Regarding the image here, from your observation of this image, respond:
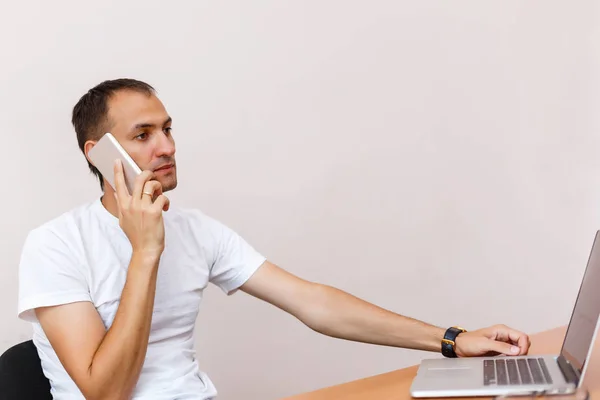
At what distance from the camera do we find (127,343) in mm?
1414

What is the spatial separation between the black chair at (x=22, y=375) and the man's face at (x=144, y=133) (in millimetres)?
470

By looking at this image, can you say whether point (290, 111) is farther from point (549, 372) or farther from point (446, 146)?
point (549, 372)

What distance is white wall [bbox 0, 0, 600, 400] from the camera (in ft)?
7.03

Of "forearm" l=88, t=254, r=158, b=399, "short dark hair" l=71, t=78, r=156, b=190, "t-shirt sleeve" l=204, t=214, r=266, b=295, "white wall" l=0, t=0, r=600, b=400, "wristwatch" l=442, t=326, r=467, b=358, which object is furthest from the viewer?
"white wall" l=0, t=0, r=600, b=400

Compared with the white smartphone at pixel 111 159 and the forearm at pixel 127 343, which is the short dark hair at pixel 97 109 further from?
the forearm at pixel 127 343

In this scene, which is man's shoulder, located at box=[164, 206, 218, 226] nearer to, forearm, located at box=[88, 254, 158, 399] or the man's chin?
the man's chin

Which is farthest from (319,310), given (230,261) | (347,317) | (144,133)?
(144,133)

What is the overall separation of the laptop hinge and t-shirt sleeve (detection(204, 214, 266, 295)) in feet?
2.59

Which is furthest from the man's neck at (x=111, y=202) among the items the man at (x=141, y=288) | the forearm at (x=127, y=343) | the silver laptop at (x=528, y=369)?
the silver laptop at (x=528, y=369)

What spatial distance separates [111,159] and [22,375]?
0.50 m

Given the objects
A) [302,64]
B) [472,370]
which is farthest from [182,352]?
[302,64]

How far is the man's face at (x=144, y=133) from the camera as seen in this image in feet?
5.61

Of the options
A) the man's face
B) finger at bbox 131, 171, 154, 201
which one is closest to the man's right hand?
finger at bbox 131, 171, 154, 201

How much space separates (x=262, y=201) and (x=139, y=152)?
89 centimetres
